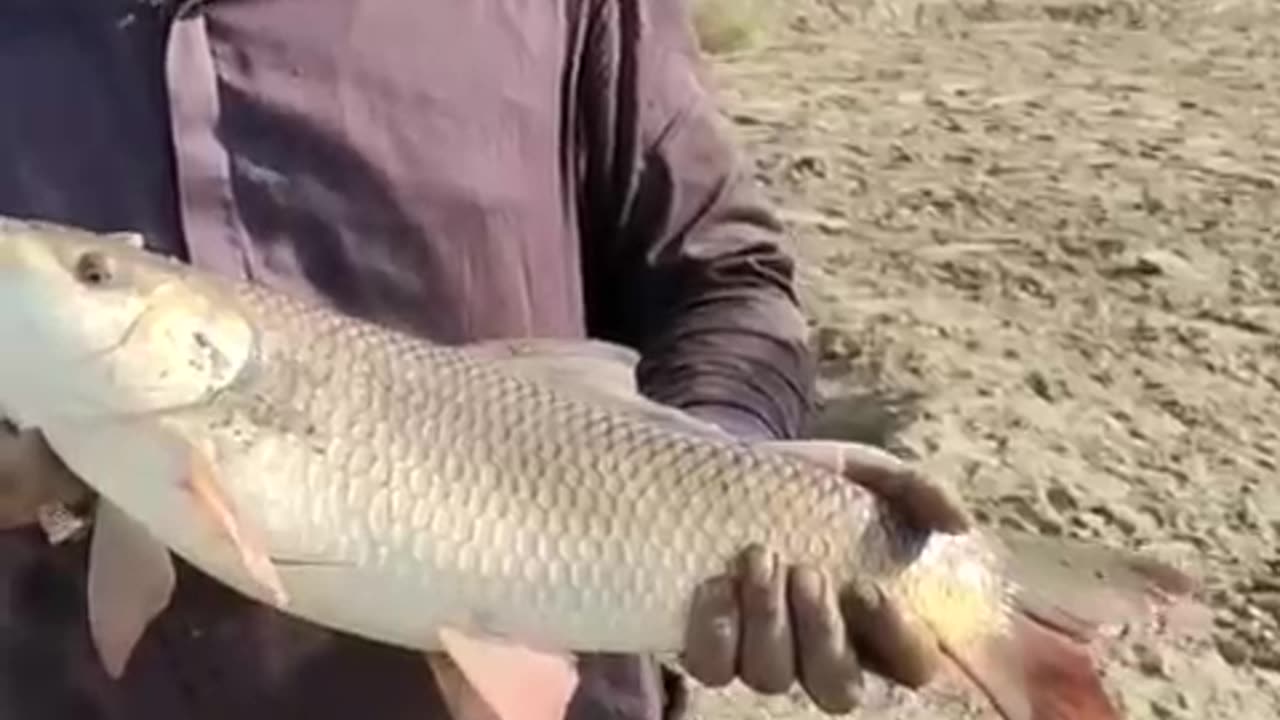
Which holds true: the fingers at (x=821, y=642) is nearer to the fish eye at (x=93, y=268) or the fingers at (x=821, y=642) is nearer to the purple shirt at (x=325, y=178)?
the purple shirt at (x=325, y=178)

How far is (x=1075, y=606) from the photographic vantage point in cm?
236

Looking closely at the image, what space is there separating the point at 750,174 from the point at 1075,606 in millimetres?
538

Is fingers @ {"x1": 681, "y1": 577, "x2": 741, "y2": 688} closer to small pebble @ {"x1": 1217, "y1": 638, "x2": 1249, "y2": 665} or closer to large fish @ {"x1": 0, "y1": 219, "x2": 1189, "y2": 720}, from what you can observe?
large fish @ {"x1": 0, "y1": 219, "x2": 1189, "y2": 720}

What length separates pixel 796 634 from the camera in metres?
2.24

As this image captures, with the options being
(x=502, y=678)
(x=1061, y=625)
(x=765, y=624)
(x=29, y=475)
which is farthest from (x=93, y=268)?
(x=1061, y=625)

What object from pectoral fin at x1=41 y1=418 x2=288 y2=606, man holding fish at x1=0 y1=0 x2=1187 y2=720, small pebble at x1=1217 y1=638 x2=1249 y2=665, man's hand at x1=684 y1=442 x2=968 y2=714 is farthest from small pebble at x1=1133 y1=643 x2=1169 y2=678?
pectoral fin at x1=41 y1=418 x2=288 y2=606

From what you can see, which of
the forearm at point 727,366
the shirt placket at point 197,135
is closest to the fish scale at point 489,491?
the shirt placket at point 197,135

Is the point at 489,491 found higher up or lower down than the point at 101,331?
lower down

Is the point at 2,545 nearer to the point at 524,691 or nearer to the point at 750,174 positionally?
the point at 524,691

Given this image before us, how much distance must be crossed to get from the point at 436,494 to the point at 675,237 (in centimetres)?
41

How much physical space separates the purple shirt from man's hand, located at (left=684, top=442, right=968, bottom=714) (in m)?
0.25

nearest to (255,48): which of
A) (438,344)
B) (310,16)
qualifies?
(310,16)

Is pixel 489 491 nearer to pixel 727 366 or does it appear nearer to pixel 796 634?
pixel 796 634

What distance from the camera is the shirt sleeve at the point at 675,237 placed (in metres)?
2.53
